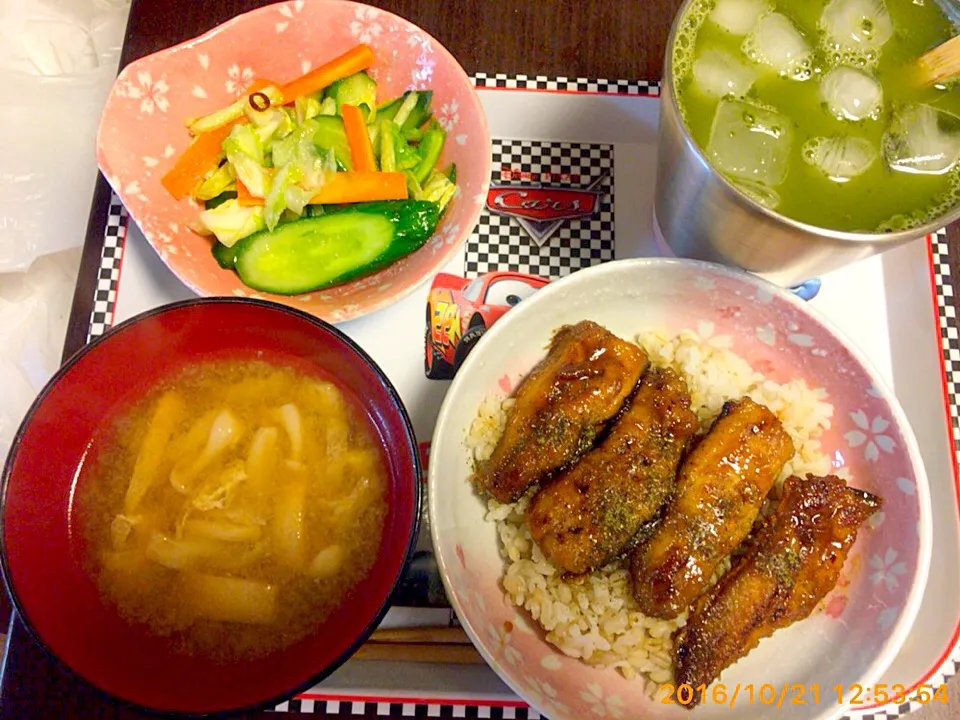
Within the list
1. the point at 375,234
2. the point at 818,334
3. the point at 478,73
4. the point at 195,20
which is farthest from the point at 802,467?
the point at 195,20

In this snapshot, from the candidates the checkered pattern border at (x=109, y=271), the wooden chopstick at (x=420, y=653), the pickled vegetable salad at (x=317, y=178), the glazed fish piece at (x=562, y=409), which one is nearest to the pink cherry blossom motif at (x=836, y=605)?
the glazed fish piece at (x=562, y=409)

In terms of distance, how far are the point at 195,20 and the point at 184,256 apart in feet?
2.97

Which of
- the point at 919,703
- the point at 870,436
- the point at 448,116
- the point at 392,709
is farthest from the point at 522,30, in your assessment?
the point at 919,703

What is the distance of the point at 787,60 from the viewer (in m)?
1.53

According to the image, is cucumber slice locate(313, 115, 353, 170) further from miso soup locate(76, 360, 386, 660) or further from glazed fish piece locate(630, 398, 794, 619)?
glazed fish piece locate(630, 398, 794, 619)

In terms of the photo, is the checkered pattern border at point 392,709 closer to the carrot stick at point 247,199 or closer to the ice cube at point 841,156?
the carrot stick at point 247,199

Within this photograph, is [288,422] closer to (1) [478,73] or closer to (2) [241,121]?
(2) [241,121]

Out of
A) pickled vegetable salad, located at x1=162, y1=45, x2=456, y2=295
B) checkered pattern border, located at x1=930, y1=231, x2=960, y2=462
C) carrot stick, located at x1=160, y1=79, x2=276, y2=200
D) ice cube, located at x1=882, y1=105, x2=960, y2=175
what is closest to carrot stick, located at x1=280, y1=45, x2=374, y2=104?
pickled vegetable salad, located at x1=162, y1=45, x2=456, y2=295

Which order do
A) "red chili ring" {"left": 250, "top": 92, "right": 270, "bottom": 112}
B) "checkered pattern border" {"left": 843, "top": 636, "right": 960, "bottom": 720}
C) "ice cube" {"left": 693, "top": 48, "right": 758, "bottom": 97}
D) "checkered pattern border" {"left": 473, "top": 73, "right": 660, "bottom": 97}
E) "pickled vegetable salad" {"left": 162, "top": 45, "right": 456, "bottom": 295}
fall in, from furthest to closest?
"checkered pattern border" {"left": 473, "top": 73, "right": 660, "bottom": 97} < "red chili ring" {"left": 250, "top": 92, "right": 270, "bottom": 112} < "pickled vegetable salad" {"left": 162, "top": 45, "right": 456, "bottom": 295} < "checkered pattern border" {"left": 843, "top": 636, "right": 960, "bottom": 720} < "ice cube" {"left": 693, "top": 48, "right": 758, "bottom": 97}

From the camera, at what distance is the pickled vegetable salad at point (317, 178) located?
1694mm

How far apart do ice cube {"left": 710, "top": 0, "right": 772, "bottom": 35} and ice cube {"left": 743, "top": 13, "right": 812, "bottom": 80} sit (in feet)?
0.06

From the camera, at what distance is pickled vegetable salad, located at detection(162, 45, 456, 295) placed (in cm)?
169

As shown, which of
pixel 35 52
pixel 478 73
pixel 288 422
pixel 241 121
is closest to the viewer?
pixel 288 422

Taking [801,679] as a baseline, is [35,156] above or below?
above
